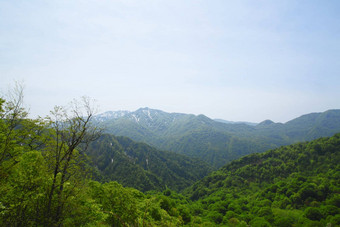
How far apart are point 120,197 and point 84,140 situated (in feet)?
45.4

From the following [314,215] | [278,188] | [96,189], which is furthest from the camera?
[278,188]

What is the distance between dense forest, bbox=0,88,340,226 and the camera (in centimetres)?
1361

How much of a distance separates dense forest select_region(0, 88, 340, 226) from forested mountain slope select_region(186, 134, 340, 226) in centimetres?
36

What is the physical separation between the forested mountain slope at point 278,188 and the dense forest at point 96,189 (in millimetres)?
359

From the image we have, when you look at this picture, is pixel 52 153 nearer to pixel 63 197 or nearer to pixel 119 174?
pixel 63 197

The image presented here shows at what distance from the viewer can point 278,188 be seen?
8925cm

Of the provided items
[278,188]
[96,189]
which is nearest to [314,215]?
[278,188]

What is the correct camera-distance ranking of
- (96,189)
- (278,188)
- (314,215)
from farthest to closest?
(278,188)
(314,215)
(96,189)

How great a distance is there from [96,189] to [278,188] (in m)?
98.9

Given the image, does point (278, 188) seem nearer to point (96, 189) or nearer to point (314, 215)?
point (314, 215)

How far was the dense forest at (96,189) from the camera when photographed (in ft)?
44.7

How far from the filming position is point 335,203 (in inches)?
2297

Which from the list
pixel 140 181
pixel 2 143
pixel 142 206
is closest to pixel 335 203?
pixel 142 206

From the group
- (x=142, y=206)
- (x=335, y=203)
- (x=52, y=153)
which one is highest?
(x=52, y=153)
